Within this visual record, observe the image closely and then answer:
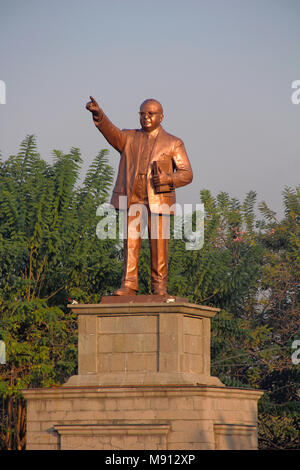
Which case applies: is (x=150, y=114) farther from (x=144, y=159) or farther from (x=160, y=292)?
(x=160, y=292)

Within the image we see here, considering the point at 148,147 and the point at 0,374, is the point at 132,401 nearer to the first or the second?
Answer: the point at 148,147

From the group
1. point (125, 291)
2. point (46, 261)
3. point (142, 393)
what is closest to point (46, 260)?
point (46, 261)

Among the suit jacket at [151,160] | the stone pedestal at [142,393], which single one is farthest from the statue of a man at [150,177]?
the stone pedestal at [142,393]

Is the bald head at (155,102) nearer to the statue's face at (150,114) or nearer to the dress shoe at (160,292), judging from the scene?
the statue's face at (150,114)

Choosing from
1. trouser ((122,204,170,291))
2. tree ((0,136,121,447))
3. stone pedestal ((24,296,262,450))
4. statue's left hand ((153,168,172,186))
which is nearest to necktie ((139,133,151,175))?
statue's left hand ((153,168,172,186))

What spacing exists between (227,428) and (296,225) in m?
19.9

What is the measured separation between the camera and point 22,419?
23.7 meters

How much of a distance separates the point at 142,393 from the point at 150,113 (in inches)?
185

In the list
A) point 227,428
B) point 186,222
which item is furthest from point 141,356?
point 186,222

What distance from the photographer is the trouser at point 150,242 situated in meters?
16.0

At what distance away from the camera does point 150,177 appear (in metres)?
16.1

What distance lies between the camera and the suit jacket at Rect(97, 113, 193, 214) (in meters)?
16.0

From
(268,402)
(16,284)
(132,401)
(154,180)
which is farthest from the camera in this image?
(268,402)

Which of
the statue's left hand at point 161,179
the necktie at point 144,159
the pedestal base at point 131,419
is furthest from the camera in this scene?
the necktie at point 144,159
